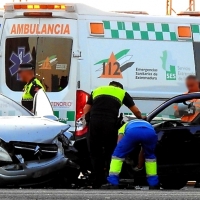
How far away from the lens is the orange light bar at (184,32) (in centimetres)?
1373

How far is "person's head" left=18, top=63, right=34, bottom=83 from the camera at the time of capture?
12742mm

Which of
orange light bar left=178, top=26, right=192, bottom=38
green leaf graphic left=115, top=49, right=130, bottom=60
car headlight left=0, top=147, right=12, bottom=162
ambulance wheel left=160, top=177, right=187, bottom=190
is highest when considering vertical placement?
orange light bar left=178, top=26, right=192, bottom=38

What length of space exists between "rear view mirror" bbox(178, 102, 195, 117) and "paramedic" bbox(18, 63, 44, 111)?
83.3 inches

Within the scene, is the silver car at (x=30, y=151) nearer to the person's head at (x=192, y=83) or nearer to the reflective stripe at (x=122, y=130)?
the reflective stripe at (x=122, y=130)

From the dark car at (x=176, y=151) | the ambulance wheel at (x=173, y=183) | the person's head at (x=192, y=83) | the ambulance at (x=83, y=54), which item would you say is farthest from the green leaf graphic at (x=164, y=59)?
the ambulance wheel at (x=173, y=183)

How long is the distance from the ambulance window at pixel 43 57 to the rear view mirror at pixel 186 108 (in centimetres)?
214

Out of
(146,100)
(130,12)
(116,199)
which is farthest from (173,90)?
(116,199)

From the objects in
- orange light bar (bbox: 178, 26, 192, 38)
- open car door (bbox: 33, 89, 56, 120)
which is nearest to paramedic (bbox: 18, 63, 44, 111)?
open car door (bbox: 33, 89, 56, 120)

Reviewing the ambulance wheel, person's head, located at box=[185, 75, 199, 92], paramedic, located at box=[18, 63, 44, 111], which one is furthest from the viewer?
person's head, located at box=[185, 75, 199, 92]

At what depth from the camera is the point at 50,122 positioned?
34.4 ft

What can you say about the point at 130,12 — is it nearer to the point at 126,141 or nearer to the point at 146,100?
the point at 146,100

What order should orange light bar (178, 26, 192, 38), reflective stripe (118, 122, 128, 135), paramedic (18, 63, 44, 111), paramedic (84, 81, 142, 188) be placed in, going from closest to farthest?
reflective stripe (118, 122, 128, 135) → paramedic (84, 81, 142, 188) → paramedic (18, 63, 44, 111) → orange light bar (178, 26, 192, 38)

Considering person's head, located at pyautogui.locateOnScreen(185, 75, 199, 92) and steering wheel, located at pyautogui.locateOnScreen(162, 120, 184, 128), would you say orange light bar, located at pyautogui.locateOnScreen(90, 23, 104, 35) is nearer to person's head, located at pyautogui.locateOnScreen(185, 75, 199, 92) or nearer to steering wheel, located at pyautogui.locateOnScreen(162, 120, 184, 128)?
person's head, located at pyautogui.locateOnScreen(185, 75, 199, 92)

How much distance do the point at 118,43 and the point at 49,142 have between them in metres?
3.50
